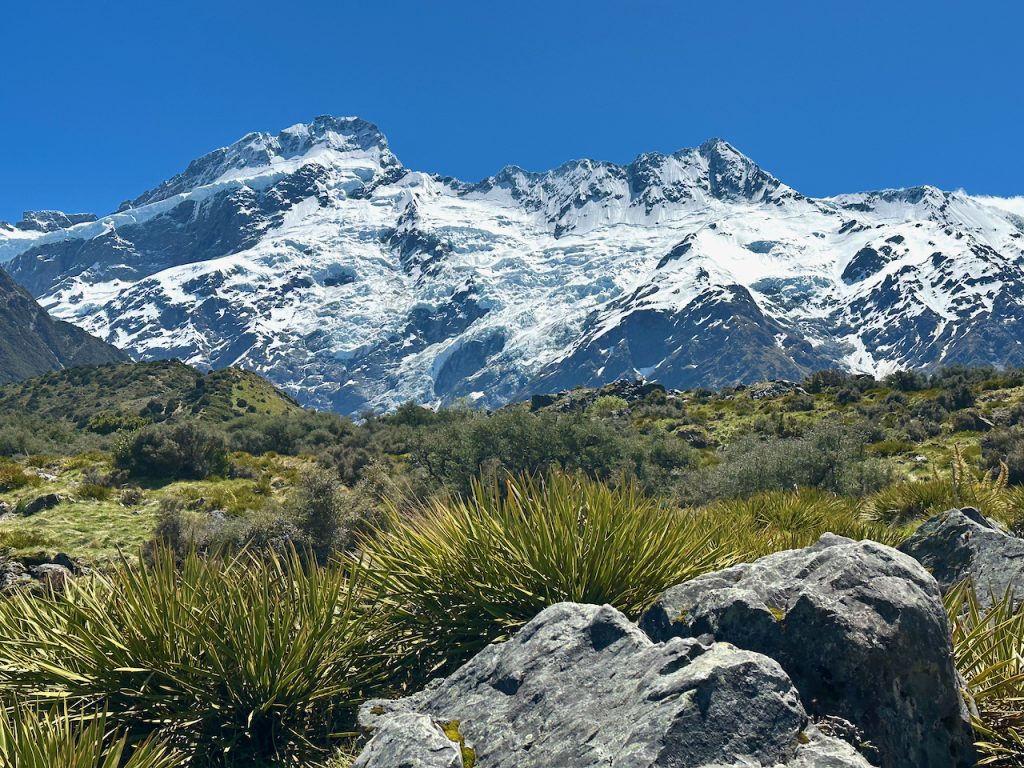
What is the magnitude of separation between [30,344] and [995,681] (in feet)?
694

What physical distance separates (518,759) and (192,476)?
26.8 m

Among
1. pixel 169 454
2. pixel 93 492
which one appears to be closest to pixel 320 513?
pixel 93 492

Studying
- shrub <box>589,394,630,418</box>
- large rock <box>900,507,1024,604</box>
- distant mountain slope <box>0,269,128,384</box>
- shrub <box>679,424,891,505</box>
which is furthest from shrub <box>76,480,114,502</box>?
distant mountain slope <box>0,269,128,384</box>

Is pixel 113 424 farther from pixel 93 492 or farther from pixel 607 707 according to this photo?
pixel 607 707

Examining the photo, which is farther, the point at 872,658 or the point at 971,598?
the point at 971,598

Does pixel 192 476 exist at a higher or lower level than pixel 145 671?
higher

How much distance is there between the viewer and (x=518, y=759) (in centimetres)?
390

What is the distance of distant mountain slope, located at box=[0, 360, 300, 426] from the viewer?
186 ft

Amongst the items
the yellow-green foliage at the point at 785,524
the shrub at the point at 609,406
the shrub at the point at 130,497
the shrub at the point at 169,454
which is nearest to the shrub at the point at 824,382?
the shrub at the point at 609,406

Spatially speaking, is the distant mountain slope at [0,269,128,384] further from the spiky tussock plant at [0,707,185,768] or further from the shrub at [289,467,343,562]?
the spiky tussock plant at [0,707,185,768]

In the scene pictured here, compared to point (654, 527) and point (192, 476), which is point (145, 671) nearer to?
point (654, 527)

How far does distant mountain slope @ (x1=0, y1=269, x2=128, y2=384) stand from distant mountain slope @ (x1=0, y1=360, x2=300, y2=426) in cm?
10739

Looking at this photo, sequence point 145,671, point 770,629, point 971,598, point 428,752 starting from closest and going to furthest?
point 428,752 → point 770,629 → point 145,671 → point 971,598

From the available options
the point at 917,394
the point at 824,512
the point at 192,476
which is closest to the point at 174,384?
the point at 192,476
